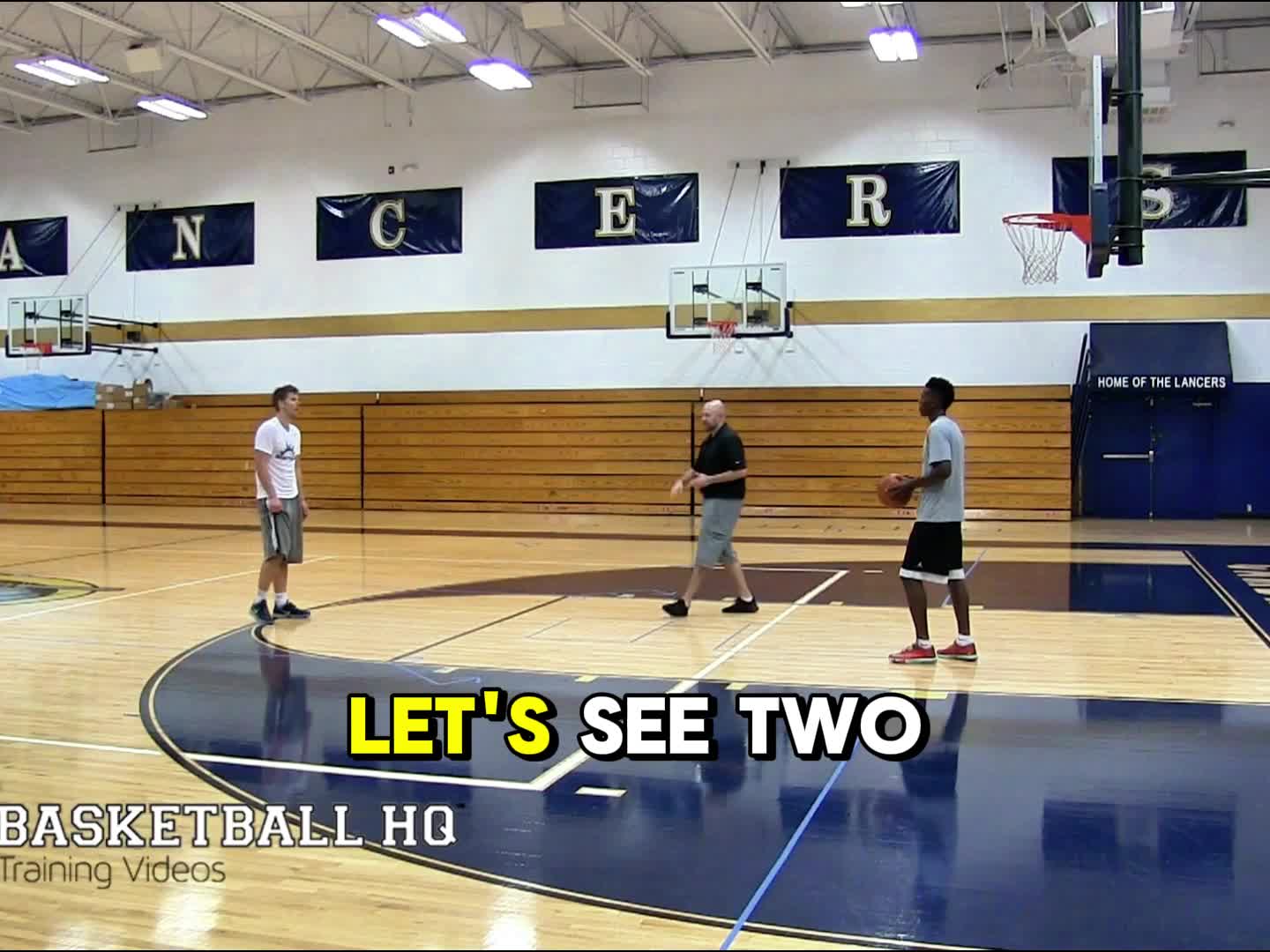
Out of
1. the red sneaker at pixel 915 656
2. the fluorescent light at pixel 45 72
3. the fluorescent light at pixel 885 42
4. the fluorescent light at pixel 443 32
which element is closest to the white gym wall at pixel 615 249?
the fluorescent light at pixel 45 72

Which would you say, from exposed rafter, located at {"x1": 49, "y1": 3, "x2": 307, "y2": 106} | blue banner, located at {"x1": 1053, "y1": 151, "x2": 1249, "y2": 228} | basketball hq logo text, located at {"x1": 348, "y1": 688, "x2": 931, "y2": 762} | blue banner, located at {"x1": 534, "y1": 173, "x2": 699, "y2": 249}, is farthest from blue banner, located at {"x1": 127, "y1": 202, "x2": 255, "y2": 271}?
basketball hq logo text, located at {"x1": 348, "y1": 688, "x2": 931, "y2": 762}

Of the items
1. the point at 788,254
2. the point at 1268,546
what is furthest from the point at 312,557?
the point at 1268,546

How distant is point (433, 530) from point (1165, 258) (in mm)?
12681

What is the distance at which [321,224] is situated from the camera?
2325cm

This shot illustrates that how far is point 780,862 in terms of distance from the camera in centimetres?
419

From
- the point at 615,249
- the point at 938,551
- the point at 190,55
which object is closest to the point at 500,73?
the point at 615,249

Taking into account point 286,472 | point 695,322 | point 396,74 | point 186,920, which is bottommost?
point 186,920

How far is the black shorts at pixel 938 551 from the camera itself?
24.3ft

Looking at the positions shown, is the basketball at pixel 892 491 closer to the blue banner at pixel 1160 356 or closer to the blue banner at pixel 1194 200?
the blue banner at pixel 1160 356

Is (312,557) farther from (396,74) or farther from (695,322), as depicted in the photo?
(396,74)

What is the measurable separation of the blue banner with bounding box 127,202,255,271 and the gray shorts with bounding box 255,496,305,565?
51.8 ft

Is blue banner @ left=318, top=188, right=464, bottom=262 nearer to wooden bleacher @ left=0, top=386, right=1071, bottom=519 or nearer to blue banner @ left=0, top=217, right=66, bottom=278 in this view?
wooden bleacher @ left=0, top=386, right=1071, bottom=519

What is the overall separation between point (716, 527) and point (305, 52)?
1511 centimetres

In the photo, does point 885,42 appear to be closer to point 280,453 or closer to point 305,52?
point 280,453
